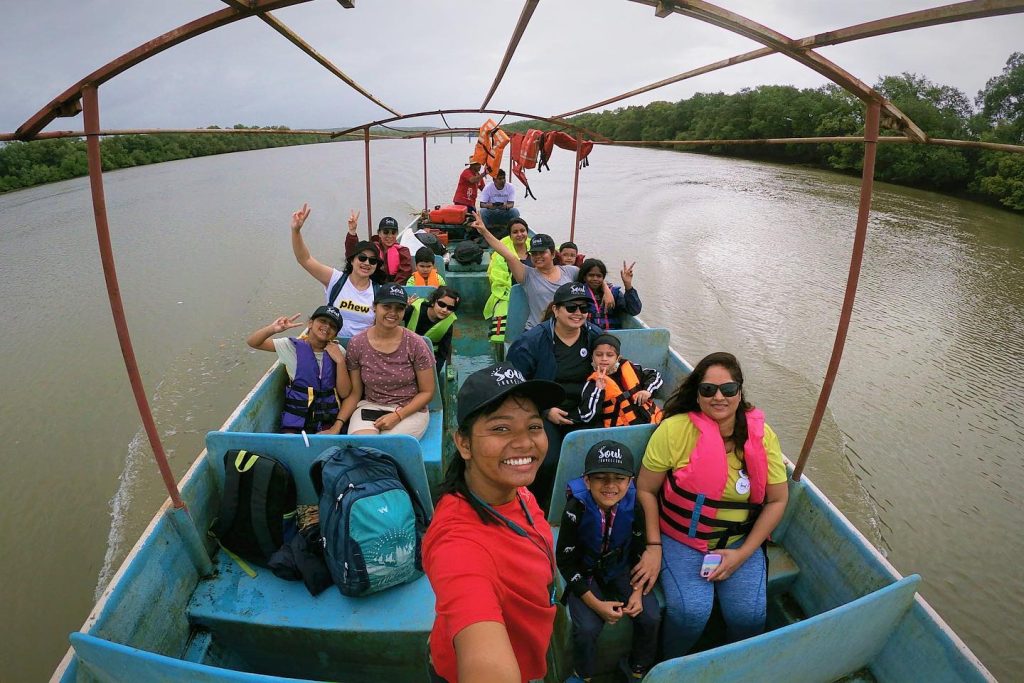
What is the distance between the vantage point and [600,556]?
2.16 meters

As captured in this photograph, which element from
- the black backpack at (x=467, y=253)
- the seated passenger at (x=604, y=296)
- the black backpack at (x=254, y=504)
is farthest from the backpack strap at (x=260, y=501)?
the black backpack at (x=467, y=253)

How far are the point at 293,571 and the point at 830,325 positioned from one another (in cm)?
930

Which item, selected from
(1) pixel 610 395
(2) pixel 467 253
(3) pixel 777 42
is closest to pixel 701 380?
(1) pixel 610 395

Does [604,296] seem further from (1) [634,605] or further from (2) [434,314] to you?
(1) [634,605]

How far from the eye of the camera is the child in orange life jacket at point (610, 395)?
2934 millimetres

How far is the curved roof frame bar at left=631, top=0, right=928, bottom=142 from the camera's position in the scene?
4.51ft

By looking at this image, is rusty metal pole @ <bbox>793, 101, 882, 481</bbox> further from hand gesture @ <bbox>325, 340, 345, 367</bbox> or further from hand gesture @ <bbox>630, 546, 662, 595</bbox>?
hand gesture @ <bbox>325, 340, 345, 367</bbox>

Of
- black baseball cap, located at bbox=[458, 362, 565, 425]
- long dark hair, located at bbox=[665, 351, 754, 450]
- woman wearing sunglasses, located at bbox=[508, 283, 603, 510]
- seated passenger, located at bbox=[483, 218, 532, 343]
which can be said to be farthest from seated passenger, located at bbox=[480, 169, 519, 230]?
black baseball cap, located at bbox=[458, 362, 565, 425]

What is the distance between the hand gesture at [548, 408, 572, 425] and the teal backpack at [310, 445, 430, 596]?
102 centimetres

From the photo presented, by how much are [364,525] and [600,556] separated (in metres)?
0.99

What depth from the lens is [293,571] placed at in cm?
228

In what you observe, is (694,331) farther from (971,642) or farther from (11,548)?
(11,548)

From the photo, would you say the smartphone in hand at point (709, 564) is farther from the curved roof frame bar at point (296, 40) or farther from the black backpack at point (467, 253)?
the black backpack at point (467, 253)

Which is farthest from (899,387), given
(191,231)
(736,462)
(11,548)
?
(191,231)
